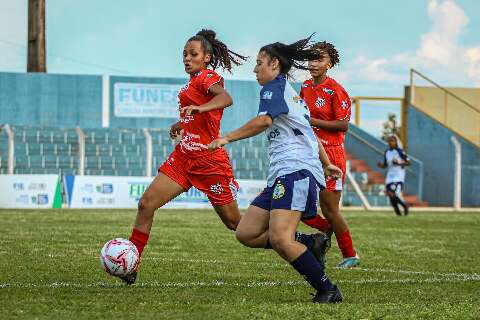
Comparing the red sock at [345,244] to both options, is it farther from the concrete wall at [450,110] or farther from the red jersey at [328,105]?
the concrete wall at [450,110]

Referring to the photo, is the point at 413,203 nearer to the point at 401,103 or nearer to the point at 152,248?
the point at 401,103

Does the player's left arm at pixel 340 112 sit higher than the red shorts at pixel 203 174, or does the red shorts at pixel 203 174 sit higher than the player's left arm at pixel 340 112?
the player's left arm at pixel 340 112

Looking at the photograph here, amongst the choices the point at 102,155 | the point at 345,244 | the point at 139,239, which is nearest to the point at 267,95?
the point at 139,239

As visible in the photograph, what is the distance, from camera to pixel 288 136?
806 centimetres

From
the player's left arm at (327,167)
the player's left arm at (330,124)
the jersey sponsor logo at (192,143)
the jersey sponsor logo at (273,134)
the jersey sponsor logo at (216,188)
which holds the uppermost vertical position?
the player's left arm at (330,124)

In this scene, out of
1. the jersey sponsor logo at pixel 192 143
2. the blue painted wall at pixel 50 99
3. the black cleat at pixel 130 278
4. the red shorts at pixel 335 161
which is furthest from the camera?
the blue painted wall at pixel 50 99

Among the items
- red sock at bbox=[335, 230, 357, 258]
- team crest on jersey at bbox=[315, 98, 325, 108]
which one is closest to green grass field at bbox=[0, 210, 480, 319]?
red sock at bbox=[335, 230, 357, 258]

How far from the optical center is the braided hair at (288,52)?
8281 mm

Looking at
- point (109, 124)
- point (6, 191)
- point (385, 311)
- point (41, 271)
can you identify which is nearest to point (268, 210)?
point (385, 311)

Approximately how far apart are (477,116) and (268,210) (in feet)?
107

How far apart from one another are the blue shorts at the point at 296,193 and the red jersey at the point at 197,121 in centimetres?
189

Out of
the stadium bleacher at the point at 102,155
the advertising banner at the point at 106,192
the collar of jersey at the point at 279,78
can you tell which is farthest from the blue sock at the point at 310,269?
the stadium bleacher at the point at 102,155

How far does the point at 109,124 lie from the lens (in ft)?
125

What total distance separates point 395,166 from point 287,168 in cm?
2231
